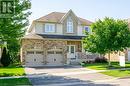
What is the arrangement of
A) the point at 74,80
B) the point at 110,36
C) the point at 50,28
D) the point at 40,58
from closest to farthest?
the point at 74,80, the point at 110,36, the point at 40,58, the point at 50,28

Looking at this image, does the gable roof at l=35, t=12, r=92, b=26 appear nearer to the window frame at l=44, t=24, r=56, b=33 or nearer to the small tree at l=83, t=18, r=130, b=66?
the window frame at l=44, t=24, r=56, b=33

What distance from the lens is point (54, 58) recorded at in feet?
129

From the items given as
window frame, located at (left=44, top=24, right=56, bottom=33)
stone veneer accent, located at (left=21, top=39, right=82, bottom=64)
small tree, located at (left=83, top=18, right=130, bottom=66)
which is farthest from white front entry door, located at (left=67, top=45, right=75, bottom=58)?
small tree, located at (left=83, top=18, right=130, bottom=66)

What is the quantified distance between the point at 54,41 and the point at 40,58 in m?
3.34

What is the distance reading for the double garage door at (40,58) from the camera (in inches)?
1487

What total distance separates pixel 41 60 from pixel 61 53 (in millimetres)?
3414

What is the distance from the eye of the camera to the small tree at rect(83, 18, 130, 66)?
29.6 meters

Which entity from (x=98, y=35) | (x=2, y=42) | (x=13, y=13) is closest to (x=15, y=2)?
(x=13, y=13)

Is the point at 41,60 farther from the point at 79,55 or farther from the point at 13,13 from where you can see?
the point at 13,13

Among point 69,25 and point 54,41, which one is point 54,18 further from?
point 54,41

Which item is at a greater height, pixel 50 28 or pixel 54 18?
pixel 54 18

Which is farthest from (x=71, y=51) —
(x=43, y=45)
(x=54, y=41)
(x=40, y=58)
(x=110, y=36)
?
(x=110, y=36)

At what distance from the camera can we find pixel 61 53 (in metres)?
39.9

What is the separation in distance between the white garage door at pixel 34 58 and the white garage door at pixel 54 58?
128 centimetres
